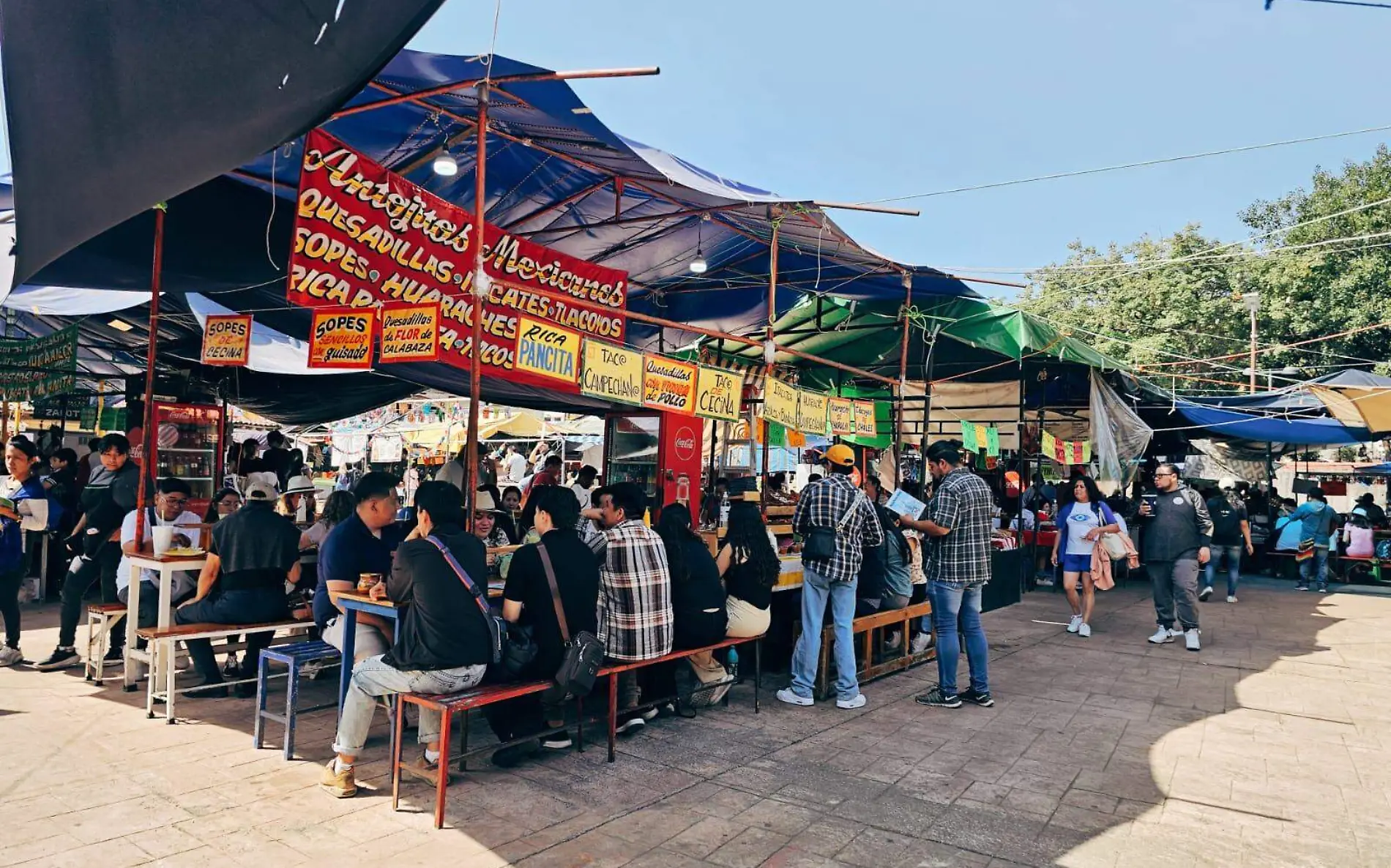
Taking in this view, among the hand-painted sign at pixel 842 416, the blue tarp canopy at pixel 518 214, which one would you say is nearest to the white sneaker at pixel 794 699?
the hand-painted sign at pixel 842 416

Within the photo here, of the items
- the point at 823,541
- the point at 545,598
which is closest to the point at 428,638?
the point at 545,598

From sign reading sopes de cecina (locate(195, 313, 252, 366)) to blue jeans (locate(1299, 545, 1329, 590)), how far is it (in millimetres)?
15756

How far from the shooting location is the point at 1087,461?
14.9 m

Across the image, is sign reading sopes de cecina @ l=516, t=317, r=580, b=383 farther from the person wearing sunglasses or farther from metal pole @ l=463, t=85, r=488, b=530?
the person wearing sunglasses

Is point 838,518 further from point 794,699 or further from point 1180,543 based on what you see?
point 1180,543

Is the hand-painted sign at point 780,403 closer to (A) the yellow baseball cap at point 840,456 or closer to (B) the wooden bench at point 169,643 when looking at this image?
(A) the yellow baseball cap at point 840,456

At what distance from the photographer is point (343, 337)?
222 inches

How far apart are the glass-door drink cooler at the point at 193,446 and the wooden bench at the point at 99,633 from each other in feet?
14.1

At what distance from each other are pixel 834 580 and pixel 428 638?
3.06m

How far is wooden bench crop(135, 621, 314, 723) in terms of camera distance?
5.26m

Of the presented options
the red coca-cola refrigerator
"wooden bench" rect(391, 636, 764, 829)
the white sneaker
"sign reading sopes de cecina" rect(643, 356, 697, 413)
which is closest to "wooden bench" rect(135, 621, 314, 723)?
"wooden bench" rect(391, 636, 764, 829)

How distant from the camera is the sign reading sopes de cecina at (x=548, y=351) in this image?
212 inches

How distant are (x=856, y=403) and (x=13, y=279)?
7.75m

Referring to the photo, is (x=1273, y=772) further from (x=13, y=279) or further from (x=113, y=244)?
(x=113, y=244)
